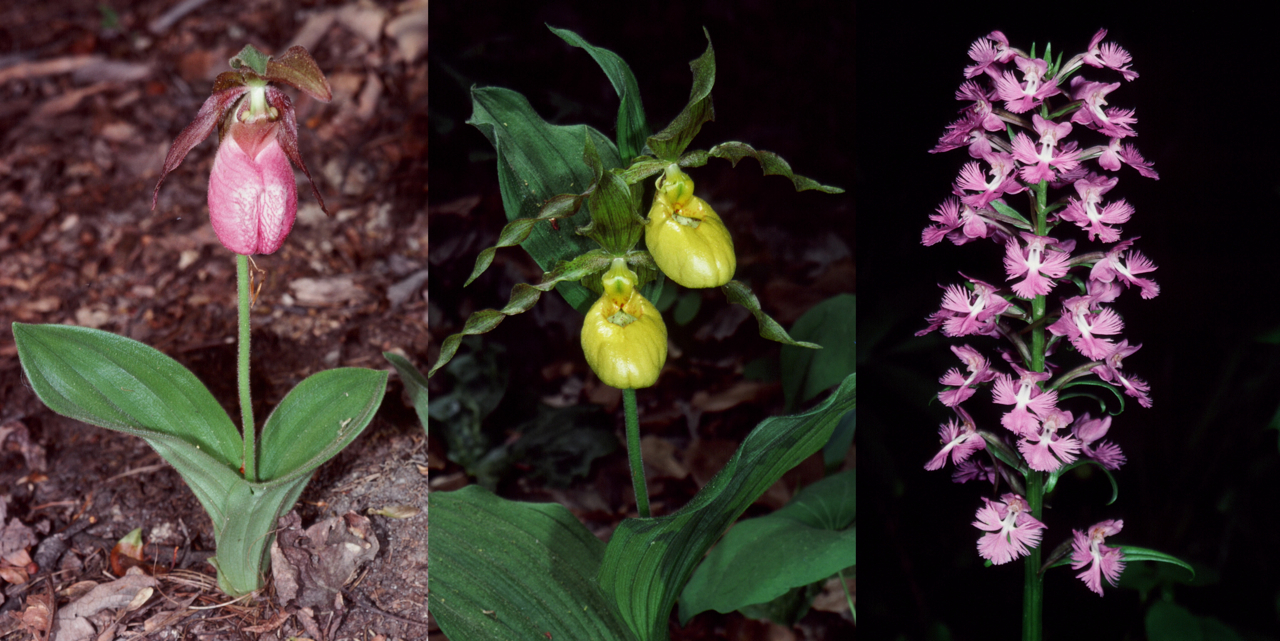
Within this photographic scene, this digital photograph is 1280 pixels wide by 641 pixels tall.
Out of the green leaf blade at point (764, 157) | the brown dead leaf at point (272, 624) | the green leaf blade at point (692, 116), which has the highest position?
the green leaf blade at point (692, 116)

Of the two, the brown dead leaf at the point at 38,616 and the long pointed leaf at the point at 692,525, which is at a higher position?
the long pointed leaf at the point at 692,525

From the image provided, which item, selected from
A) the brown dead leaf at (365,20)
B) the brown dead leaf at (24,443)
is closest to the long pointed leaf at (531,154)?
the brown dead leaf at (24,443)

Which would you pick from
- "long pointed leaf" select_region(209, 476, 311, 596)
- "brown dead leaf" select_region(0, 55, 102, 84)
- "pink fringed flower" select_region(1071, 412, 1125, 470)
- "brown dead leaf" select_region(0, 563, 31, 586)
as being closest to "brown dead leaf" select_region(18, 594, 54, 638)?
"brown dead leaf" select_region(0, 563, 31, 586)

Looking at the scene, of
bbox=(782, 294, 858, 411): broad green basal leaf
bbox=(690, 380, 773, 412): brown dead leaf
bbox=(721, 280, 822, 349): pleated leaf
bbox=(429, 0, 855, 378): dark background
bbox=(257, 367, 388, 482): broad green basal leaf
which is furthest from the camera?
bbox=(690, 380, 773, 412): brown dead leaf

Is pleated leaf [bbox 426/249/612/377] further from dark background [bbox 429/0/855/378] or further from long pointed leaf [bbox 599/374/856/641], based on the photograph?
dark background [bbox 429/0/855/378]

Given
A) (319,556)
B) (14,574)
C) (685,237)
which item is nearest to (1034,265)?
(685,237)

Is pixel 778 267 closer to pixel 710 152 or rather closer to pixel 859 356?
pixel 859 356

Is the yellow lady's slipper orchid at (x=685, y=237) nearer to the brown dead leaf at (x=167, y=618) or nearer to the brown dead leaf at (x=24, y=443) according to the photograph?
the brown dead leaf at (x=167, y=618)
